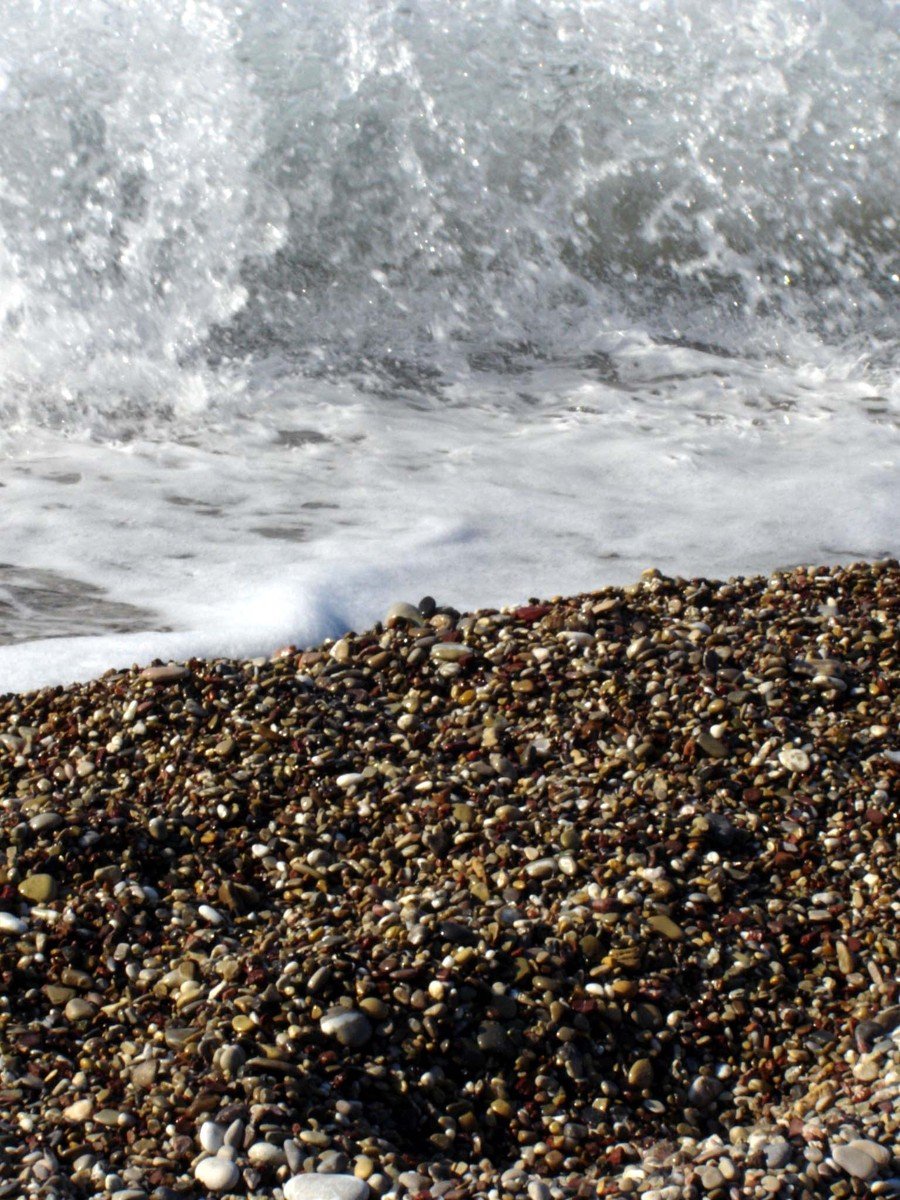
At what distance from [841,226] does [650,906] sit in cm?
519

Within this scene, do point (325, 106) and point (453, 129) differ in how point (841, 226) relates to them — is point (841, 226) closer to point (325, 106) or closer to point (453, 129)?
point (453, 129)

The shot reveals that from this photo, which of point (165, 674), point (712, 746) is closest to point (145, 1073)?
point (165, 674)

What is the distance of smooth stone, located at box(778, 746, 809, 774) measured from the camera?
248 centimetres

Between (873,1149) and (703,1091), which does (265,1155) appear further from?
(873,1149)

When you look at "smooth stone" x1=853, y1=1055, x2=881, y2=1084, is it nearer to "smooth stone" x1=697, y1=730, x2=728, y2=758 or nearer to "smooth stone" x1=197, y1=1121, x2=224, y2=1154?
"smooth stone" x1=697, y1=730, x2=728, y2=758

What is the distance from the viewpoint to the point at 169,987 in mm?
2051

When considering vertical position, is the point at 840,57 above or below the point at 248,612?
above

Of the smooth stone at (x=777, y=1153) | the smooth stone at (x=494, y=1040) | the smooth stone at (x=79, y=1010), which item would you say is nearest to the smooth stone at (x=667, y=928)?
the smooth stone at (x=494, y=1040)

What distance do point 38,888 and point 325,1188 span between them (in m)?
0.84

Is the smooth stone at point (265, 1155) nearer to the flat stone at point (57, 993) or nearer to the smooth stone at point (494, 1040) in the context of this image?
the smooth stone at point (494, 1040)

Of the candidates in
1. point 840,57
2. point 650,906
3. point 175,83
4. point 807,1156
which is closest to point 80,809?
point 650,906

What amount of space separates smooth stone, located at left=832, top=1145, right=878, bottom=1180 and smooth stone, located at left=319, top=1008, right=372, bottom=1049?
0.69 metres

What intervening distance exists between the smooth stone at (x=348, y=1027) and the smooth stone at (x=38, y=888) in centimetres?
60

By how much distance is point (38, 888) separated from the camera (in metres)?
2.25
